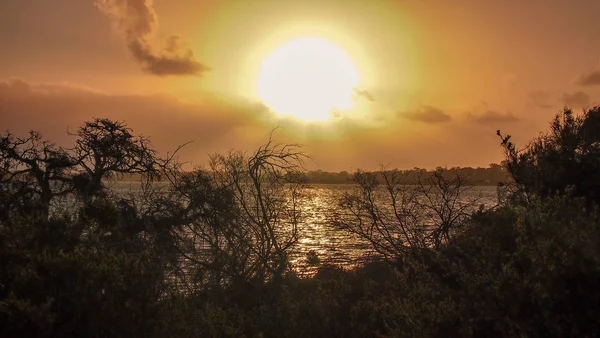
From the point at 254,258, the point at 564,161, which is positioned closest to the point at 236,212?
the point at 254,258

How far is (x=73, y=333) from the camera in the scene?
5812mm

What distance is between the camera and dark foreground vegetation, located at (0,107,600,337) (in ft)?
19.0

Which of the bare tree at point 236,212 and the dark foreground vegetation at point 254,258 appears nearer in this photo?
the dark foreground vegetation at point 254,258

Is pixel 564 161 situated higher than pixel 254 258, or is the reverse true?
pixel 564 161

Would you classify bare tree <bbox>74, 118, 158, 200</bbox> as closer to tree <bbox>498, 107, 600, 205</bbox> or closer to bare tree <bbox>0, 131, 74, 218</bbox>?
bare tree <bbox>0, 131, 74, 218</bbox>

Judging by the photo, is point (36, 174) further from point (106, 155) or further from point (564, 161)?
point (564, 161)

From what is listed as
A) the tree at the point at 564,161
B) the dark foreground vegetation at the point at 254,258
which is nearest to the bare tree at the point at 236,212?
the dark foreground vegetation at the point at 254,258

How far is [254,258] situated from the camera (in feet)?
58.4

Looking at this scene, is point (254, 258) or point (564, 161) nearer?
point (564, 161)

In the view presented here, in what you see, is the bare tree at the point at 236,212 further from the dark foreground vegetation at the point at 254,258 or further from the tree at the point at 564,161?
the tree at the point at 564,161

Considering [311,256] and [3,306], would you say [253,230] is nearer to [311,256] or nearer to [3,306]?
[311,256]

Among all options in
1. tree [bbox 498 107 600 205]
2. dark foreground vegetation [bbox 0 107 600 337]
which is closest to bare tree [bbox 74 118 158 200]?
dark foreground vegetation [bbox 0 107 600 337]

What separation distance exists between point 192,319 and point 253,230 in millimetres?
A: 8979

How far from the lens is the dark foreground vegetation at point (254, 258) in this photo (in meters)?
5.78
